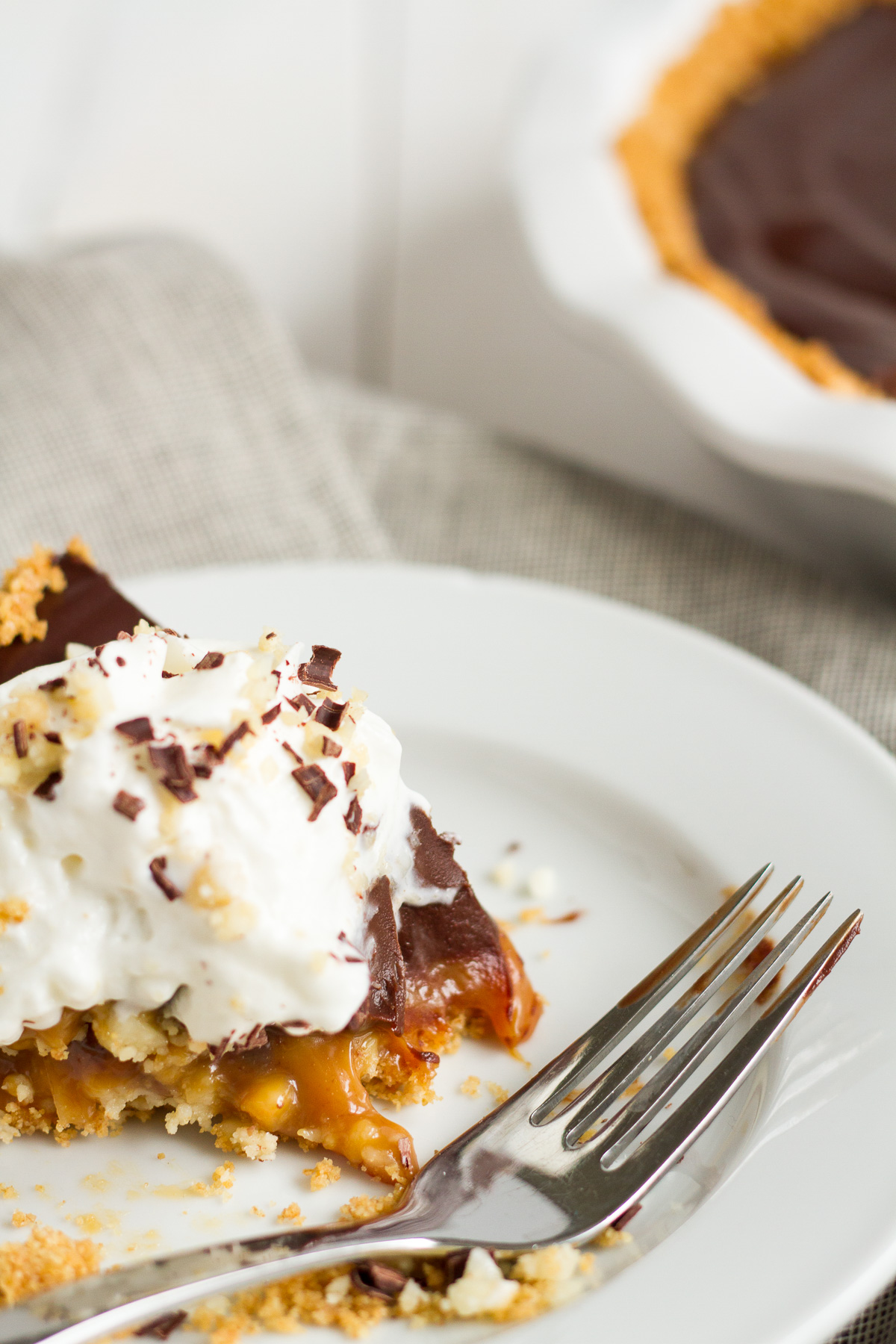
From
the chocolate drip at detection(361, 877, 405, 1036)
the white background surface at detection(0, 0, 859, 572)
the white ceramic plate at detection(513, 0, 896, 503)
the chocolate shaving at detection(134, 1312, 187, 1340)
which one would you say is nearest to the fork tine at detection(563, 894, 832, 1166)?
the chocolate drip at detection(361, 877, 405, 1036)

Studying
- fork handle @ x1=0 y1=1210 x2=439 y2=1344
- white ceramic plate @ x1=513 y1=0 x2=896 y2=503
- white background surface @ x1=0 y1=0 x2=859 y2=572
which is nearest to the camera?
fork handle @ x1=0 y1=1210 x2=439 y2=1344

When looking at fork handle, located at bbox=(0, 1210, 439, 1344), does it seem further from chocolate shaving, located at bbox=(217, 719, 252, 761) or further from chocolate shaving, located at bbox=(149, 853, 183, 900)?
chocolate shaving, located at bbox=(217, 719, 252, 761)

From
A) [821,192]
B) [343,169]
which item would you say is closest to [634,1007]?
[821,192]

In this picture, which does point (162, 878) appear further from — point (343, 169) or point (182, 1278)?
point (343, 169)

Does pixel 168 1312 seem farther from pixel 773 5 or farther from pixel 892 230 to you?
pixel 773 5

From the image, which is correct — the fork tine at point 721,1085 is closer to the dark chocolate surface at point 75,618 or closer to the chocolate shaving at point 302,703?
the chocolate shaving at point 302,703
